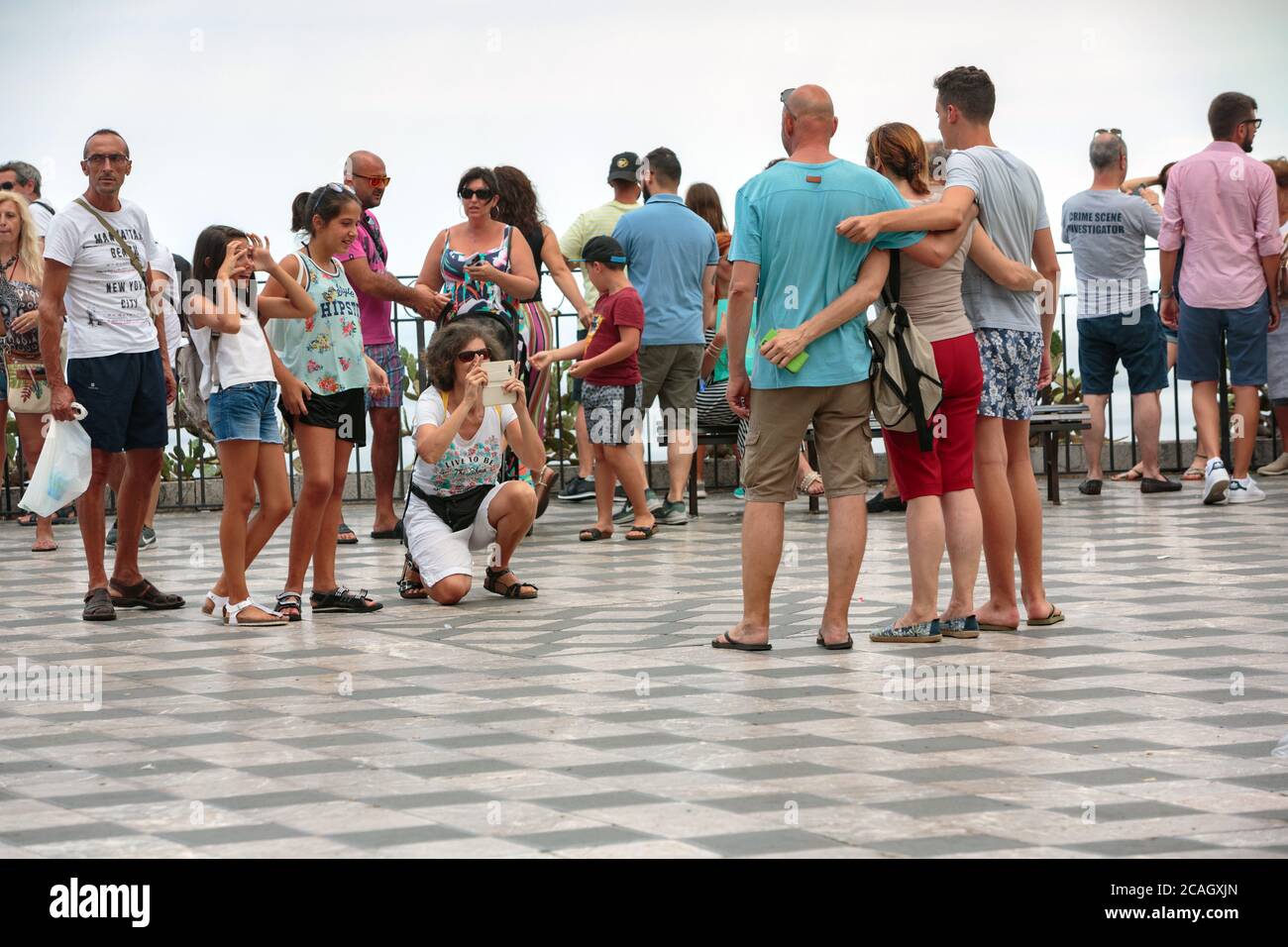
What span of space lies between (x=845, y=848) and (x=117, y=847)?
1.55m

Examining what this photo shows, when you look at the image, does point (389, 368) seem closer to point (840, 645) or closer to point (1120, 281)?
point (1120, 281)

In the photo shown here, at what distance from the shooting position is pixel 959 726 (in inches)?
203

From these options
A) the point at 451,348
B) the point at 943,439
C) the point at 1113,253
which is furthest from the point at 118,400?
the point at 1113,253

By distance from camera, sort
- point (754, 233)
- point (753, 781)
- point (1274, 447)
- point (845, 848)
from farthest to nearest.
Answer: point (1274, 447) < point (754, 233) < point (753, 781) < point (845, 848)

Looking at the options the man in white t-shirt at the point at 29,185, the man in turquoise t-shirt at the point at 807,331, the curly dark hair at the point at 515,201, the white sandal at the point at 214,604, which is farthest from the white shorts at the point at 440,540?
the man in white t-shirt at the point at 29,185

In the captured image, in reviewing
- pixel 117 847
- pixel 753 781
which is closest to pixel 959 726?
pixel 753 781

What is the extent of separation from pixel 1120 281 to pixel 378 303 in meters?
4.59

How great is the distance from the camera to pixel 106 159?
768 cm

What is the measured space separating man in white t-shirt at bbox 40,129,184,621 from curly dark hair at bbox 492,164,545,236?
103 inches

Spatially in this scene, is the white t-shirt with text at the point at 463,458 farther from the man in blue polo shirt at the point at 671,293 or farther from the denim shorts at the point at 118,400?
the man in blue polo shirt at the point at 671,293

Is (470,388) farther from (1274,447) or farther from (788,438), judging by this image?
(1274,447)

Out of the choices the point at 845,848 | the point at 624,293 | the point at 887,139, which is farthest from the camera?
the point at 624,293

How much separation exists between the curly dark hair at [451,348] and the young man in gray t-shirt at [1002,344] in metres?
2.08

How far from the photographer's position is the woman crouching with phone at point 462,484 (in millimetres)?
7816
